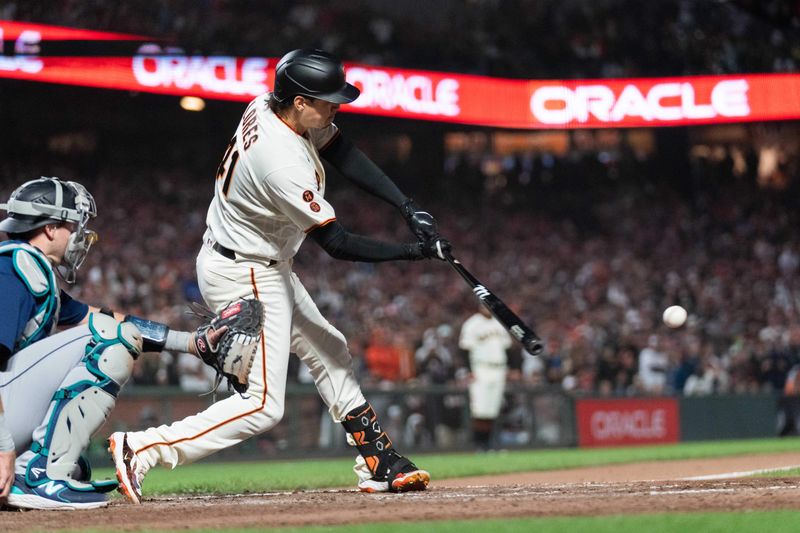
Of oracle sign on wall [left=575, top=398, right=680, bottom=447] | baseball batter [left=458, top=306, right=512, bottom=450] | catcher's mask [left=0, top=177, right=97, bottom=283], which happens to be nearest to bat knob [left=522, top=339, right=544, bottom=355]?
catcher's mask [left=0, top=177, right=97, bottom=283]

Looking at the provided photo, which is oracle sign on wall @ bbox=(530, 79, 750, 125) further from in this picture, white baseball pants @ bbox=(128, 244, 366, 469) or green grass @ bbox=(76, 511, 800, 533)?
green grass @ bbox=(76, 511, 800, 533)

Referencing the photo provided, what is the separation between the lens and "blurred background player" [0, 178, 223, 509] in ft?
13.6

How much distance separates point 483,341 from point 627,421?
3063mm

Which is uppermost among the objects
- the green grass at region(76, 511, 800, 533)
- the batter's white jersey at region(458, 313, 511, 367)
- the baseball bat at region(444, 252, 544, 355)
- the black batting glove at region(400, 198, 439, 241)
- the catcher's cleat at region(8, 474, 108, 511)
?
the batter's white jersey at region(458, 313, 511, 367)

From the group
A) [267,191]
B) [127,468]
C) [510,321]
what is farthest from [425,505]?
[267,191]

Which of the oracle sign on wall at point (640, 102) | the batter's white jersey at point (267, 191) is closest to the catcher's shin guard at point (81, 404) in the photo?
the batter's white jersey at point (267, 191)

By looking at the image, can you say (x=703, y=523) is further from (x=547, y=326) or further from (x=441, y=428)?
(x=547, y=326)

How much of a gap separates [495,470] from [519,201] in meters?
14.4

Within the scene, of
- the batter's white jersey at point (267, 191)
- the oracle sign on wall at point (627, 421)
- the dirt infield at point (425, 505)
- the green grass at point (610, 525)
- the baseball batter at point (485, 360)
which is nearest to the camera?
the green grass at point (610, 525)

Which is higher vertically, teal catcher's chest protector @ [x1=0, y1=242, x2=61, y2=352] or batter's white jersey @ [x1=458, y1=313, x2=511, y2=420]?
batter's white jersey @ [x1=458, y1=313, x2=511, y2=420]

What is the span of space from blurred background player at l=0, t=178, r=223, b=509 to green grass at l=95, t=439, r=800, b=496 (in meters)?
1.53

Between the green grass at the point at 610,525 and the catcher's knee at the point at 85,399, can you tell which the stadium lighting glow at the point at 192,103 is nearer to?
the catcher's knee at the point at 85,399

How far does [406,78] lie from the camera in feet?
56.6

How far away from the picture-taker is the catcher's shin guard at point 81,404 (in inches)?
164
